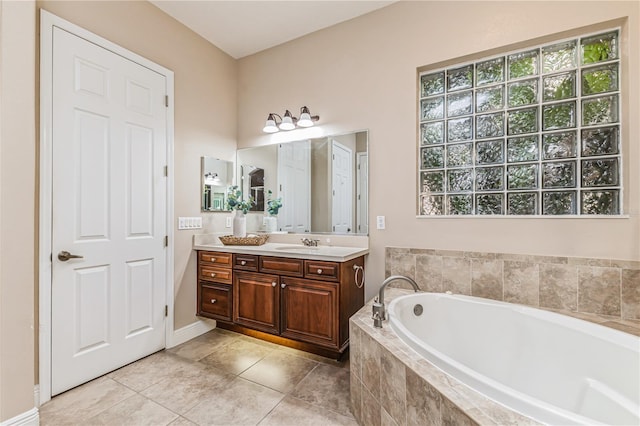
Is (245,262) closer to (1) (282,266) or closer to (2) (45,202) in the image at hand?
(1) (282,266)

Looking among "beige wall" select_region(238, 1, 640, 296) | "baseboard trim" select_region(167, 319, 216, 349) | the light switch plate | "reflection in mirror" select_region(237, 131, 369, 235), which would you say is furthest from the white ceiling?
"baseboard trim" select_region(167, 319, 216, 349)

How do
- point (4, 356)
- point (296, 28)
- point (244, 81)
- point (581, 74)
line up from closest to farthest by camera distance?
1. point (4, 356)
2. point (581, 74)
3. point (296, 28)
4. point (244, 81)

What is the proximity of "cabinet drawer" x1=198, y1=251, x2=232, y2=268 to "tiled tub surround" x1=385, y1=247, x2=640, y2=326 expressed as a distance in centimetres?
145

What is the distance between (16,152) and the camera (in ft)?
4.99

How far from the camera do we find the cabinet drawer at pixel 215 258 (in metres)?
2.58

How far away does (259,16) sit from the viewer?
2551mm

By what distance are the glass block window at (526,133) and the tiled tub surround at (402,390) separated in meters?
0.91

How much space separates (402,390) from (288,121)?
94.0 inches

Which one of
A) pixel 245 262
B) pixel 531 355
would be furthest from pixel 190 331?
pixel 531 355

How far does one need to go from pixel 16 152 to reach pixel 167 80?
4.34ft

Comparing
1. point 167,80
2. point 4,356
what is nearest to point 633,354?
point 4,356

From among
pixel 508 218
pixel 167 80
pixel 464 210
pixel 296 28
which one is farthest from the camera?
pixel 296 28

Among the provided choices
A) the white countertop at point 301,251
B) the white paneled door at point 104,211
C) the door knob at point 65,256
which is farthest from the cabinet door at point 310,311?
the door knob at point 65,256

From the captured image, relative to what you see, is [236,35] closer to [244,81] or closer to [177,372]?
[244,81]
